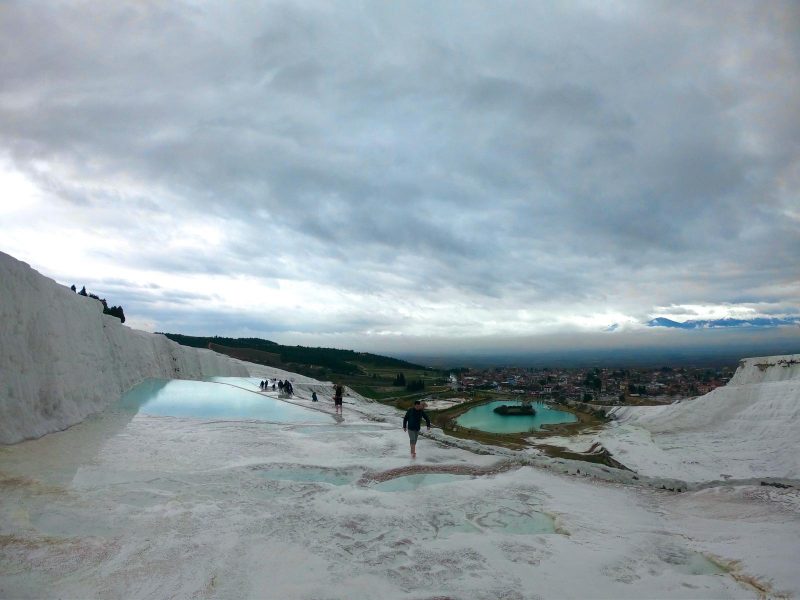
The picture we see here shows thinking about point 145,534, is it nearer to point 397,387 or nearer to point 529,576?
point 529,576

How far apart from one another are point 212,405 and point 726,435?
22.2 meters

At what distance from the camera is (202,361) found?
4247 centimetres

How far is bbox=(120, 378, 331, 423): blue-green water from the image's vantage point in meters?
16.4

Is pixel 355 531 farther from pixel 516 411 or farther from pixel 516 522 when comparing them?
pixel 516 411

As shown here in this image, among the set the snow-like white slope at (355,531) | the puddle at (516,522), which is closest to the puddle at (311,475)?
the snow-like white slope at (355,531)

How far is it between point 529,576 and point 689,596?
5.44 feet

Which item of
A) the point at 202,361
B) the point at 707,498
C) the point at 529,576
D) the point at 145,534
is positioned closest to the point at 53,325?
the point at 145,534

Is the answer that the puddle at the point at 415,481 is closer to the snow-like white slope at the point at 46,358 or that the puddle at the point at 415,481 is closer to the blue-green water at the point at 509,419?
the snow-like white slope at the point at 46,358

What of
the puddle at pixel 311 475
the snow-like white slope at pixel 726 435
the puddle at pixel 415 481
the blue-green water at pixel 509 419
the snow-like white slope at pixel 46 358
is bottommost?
the blue-green water at pixel 509 419

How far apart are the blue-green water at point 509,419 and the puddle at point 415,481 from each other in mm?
25964

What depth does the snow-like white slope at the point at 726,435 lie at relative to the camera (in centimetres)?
1371

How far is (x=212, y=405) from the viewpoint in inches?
749

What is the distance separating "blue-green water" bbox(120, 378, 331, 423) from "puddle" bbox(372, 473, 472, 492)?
7.93 m

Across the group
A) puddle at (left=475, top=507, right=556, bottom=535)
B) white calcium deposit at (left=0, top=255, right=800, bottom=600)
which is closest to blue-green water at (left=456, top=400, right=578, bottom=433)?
white calcium deposit at (left=0, top=255, right=800, bottom=600)
